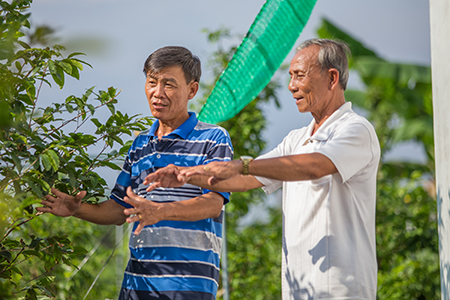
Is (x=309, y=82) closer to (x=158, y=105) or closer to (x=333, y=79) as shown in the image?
(x=333, y=79)

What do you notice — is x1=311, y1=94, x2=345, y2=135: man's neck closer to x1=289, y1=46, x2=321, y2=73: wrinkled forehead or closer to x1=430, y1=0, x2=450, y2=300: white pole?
x1=289, y1=46, x2=321, y2=73: wrinkled forehead

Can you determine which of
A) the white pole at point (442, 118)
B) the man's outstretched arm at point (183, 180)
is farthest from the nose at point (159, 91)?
the white pole at point (442, 118)

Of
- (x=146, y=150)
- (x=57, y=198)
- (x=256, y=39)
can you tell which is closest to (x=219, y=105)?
(x=256, y=39)

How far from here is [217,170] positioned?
1489 mm

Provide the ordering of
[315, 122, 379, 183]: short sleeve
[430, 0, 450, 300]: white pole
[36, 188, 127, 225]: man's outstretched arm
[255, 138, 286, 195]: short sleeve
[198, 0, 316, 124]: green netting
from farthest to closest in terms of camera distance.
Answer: [198, 0, 316, 124]: green netting, [430, 0, 450, 300]: white pole, [255, 138, 286, 195]: short sleeve, [36, 188, 127, 225]: man's outstretched arm, [315, 122, 379, 183]: short sleeve

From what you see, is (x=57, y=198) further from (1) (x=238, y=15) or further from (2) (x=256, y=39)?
(1) (x=238, y=15)

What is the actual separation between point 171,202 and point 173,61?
57cm

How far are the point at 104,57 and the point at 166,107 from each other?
1.55 m

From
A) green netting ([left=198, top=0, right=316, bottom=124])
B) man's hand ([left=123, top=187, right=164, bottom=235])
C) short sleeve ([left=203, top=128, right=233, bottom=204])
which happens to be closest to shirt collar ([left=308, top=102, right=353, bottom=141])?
short sleeve ([left=203, top=128, right=233, bottom=204])

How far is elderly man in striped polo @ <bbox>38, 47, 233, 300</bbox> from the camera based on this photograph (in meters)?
1.73

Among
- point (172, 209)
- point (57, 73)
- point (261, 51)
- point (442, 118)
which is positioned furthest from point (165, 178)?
point (261, 51)

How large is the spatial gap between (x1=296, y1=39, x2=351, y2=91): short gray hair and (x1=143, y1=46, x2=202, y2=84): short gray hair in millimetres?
449

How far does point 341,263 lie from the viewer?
1.61 meters

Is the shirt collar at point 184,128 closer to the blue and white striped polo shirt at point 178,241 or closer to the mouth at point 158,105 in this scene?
the blue and white striped polo shirt at point 178,241
